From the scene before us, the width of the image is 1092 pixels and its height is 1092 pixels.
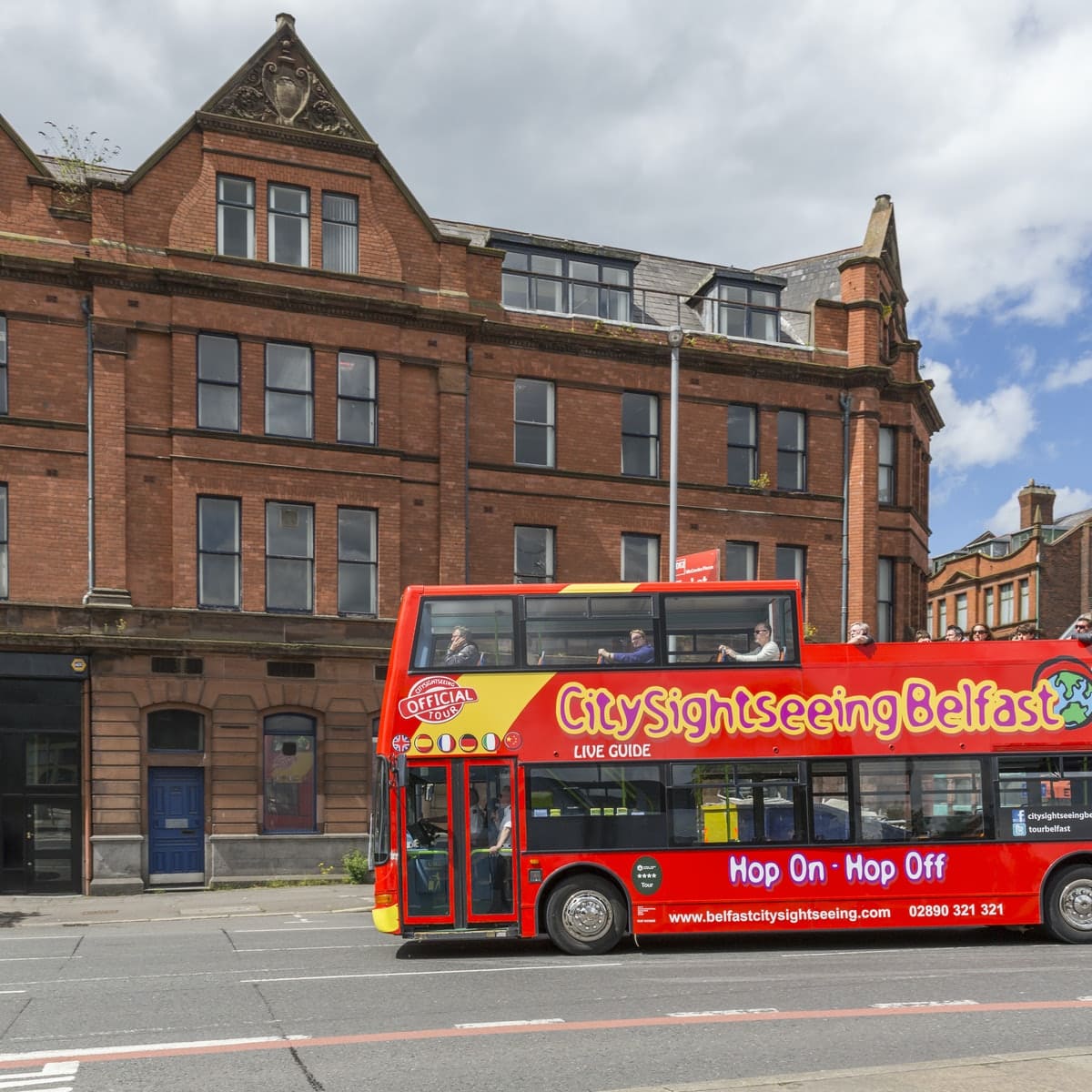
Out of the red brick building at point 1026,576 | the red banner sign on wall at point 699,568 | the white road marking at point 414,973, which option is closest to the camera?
the white road marking at point 414,973

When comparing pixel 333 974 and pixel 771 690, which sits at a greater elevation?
pixel 771 690

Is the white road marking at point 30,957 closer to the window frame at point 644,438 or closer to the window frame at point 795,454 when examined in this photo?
the window frame at point 644,438

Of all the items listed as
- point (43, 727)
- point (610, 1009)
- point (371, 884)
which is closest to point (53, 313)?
point (43, 727)

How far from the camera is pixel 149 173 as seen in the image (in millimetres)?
23828

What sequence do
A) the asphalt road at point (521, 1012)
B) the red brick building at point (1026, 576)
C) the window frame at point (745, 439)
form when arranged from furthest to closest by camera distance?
the red brick building at point (1026, 576) < the window frame at point (745, 439) < the asphalt road at point (521, 1012)

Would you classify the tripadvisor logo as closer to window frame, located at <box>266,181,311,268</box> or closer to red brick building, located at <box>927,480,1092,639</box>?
window frame, located at <box>266,181,311,268</box>

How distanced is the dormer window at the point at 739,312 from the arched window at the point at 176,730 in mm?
14821

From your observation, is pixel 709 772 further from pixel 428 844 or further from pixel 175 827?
pixel 175 827

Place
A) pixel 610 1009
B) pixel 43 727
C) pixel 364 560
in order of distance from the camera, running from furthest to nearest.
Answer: pixel 364 560
pixel 43 727
pixel 610 1009

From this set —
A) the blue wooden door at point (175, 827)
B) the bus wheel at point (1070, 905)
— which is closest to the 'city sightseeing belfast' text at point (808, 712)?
the bus wheel at point (1070, 905)

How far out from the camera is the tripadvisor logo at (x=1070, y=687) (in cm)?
1402

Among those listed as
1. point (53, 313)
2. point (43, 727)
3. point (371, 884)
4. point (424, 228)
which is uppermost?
point (424, 228)

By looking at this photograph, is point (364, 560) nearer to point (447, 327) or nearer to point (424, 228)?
point (447, 327)

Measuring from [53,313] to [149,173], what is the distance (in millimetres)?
3316
